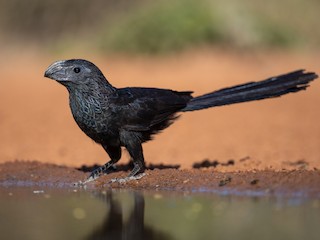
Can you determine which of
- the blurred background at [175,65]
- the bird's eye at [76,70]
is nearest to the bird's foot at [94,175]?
the bird's eye at [76,70]

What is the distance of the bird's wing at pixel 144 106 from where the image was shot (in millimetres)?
7020

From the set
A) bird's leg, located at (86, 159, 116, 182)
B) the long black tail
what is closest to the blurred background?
the long black tail

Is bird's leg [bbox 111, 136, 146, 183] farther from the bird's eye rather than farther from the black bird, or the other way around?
the bird's eye

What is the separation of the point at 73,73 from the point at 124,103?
57 centimetres

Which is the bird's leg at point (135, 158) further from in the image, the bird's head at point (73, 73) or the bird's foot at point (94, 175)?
the bird's head at point (73, 73)

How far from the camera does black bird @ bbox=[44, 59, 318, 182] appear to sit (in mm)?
6930

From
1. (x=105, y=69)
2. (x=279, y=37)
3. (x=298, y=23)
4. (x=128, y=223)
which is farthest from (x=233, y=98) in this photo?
(x=298, y=23)

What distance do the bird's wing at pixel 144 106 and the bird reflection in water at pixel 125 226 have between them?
980 mm

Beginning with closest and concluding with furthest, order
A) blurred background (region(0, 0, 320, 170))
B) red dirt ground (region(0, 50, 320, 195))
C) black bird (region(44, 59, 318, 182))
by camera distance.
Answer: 1. black bird (region(44, 59, 318, 182))
2. red dirt ground (region(0, 50, 320, 195))
3. blurred background (region(0, 0, 320, 170))

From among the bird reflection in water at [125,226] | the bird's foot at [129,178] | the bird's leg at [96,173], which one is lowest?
the bird reflection in water at [125,226]

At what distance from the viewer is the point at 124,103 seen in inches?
279

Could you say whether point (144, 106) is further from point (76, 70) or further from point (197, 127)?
point (197, 127)

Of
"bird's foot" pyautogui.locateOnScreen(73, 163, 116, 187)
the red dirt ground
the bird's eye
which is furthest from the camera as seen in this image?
the red dirt ground

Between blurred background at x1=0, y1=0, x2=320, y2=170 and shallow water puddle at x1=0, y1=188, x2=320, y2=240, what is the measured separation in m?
2.07
